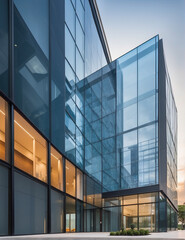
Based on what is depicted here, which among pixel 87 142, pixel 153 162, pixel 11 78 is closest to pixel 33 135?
pixel 11 78

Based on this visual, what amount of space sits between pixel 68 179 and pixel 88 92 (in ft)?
31.8

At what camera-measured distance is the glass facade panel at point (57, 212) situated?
15.5 m

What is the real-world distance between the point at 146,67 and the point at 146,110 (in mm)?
4610

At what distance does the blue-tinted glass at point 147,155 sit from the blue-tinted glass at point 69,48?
34.2ft

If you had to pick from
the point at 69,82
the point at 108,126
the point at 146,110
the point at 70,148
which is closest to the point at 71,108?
the point at 69,82

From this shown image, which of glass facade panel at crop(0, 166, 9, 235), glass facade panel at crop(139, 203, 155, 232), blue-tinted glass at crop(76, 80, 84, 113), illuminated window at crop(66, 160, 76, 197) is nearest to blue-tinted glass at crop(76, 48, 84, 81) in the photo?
blue-tinted glass at crop(76, 80, 84, 113)

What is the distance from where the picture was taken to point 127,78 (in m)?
30.3

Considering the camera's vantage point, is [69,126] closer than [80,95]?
Yes

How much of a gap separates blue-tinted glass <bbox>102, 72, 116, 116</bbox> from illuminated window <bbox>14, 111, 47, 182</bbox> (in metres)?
16.0

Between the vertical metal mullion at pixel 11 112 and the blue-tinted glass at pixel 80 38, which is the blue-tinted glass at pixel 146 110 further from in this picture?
the vertical metal mullion at pixel 11 112

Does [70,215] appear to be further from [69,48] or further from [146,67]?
[146,67]

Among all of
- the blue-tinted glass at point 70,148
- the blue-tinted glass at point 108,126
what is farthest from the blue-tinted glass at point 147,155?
the blue-tinted glass at point 70,148

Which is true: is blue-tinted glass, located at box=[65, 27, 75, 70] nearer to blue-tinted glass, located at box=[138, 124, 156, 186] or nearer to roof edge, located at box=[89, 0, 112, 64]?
roof edge, located at box=[89, 0, 112, 64]

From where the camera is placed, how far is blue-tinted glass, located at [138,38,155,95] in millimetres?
27953
